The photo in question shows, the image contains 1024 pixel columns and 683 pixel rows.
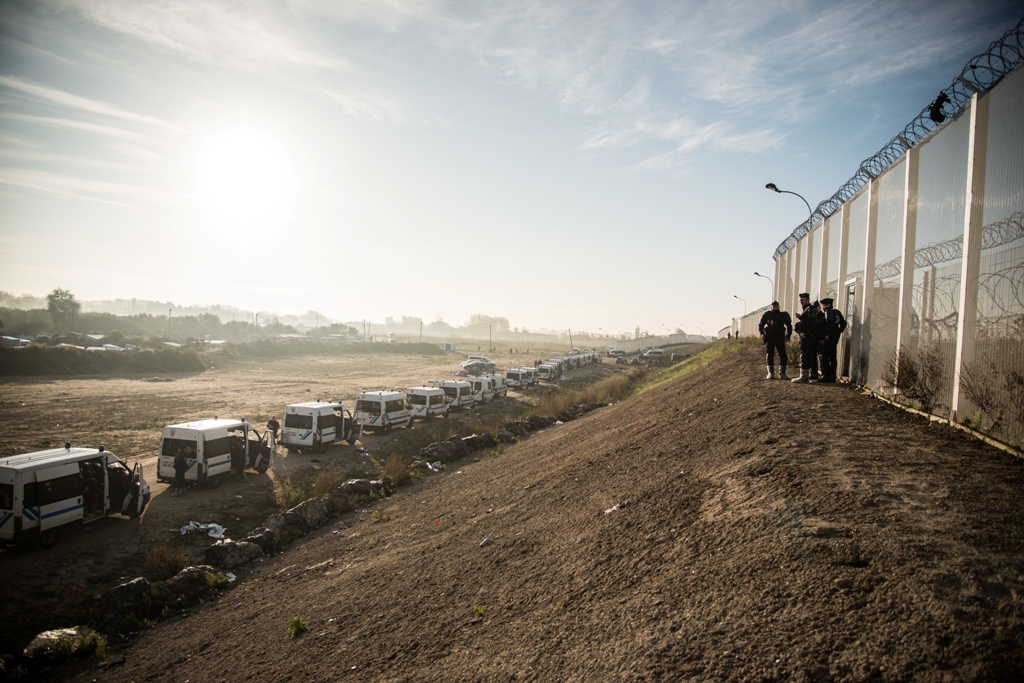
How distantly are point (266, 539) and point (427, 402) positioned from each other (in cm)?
1579

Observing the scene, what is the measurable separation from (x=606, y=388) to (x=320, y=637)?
102 ft

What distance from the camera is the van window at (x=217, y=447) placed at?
600 inches

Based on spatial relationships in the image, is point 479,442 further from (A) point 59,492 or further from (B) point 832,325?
(B) point 832,325

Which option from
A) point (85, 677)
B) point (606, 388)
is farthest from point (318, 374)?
point (85, 677)

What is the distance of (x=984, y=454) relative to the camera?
21.1 ft

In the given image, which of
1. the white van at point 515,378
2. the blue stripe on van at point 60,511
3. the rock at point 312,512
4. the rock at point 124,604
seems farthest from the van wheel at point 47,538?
the white van at point 515,378

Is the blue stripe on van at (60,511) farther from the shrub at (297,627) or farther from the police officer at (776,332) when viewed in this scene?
the police officer at (776,332)

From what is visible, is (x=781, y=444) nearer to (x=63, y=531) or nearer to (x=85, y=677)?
(x=85, y=677)

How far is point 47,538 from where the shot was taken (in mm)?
11375

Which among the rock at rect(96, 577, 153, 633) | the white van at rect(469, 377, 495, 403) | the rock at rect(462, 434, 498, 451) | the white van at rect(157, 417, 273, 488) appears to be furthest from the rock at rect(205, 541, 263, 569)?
the white van at rect(469, 377, 495, 403)

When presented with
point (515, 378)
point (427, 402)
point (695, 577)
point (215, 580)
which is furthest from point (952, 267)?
point (515, 378)

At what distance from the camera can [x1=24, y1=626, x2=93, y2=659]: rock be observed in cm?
787

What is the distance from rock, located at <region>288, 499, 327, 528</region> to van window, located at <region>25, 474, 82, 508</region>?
465 centimetres

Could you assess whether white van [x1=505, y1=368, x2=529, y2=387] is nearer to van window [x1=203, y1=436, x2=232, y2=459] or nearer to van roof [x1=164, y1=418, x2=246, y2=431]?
van roof [x1=164, y1=418, x2=246, y2=431]
